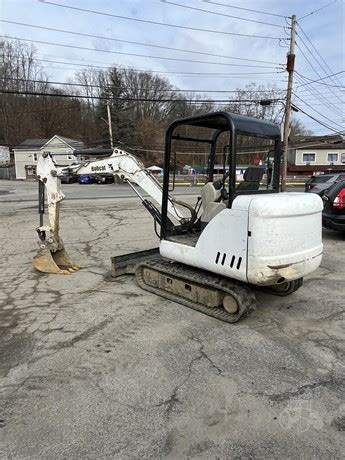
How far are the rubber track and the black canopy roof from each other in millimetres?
1837

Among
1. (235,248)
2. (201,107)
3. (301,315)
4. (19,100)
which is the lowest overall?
(301,315)

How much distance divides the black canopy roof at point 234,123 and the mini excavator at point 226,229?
0.04 feet

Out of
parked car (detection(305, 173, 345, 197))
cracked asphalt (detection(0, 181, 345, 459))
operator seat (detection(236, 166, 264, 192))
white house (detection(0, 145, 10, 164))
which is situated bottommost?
cracked asphalt (detection(0, 181, 345, 459))

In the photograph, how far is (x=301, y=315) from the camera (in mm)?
5035

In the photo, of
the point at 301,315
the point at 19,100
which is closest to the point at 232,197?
the point at 301,315

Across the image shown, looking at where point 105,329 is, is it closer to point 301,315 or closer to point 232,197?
point 232,197

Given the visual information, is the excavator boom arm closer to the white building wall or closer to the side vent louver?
the side vent louver

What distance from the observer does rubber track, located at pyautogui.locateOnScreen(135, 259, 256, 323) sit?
453cm

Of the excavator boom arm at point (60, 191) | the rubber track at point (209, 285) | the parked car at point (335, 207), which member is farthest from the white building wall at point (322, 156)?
the rubber track at point (209, 285)

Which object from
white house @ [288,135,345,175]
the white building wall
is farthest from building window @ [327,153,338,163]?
the white building wall

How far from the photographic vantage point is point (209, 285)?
4746 millimetres

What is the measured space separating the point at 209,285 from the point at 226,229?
0.77 meters

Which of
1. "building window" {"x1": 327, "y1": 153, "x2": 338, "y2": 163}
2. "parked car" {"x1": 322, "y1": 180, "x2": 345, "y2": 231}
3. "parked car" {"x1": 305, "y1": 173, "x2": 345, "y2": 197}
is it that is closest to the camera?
"parked car" {"x1": 322, "y1": 180, "x2": 345, "y2": 231}

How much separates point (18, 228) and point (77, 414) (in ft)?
Answer: 32.8
